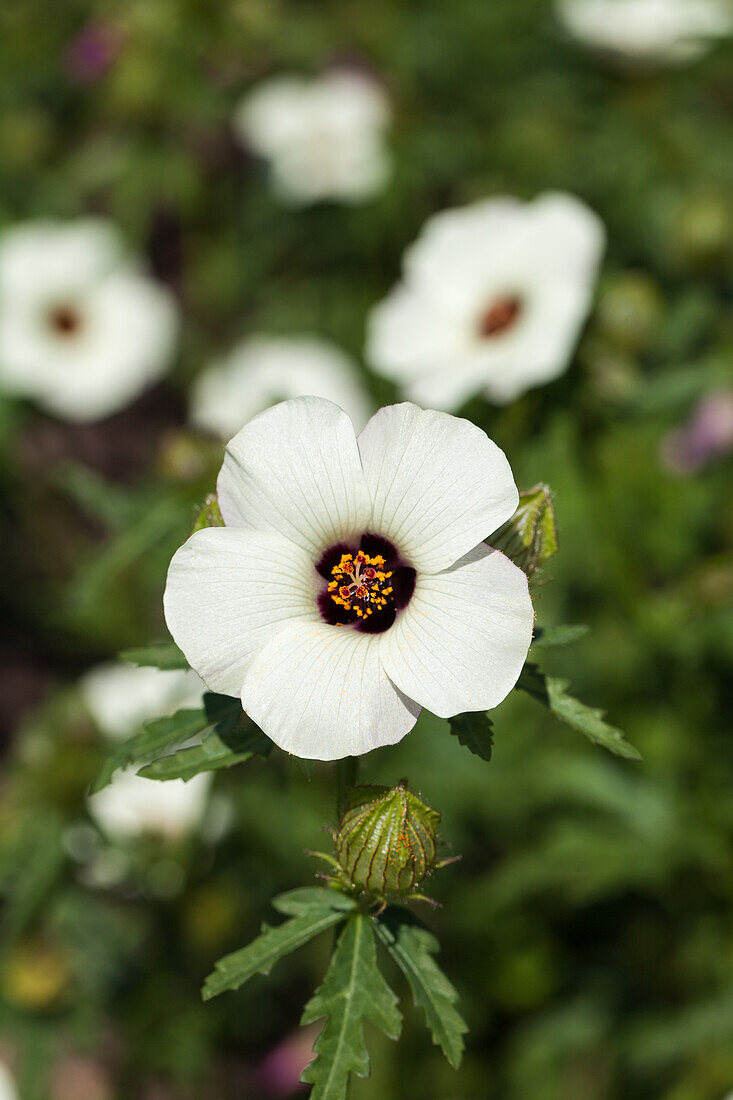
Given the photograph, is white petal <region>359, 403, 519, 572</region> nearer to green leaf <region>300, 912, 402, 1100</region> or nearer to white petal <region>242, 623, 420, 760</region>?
white petal <region>242, 623, 420, 760</region>

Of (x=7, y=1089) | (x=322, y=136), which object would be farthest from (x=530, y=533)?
(x=322, y=136)

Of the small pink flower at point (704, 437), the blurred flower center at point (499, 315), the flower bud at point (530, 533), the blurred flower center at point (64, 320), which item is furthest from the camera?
the blurred flower center at point (64, 320)

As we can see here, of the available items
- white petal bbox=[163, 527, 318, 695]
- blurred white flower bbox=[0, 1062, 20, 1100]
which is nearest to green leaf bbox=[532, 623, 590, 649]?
white petal bbox=[163, 527, 318, 695]

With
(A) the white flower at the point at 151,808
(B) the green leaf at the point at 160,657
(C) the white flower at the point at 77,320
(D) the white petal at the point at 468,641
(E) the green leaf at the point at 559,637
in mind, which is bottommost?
(A) the white flower at the point at 151,808

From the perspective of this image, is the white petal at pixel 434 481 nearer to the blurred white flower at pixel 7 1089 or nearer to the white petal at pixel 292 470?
the white petal at pixel 292 470

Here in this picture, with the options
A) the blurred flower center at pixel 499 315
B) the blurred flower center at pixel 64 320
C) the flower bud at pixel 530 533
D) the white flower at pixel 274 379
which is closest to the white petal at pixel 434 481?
the flower bud at pixel 530 533

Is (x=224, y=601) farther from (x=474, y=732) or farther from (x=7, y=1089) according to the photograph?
(x=7, y=1089)
